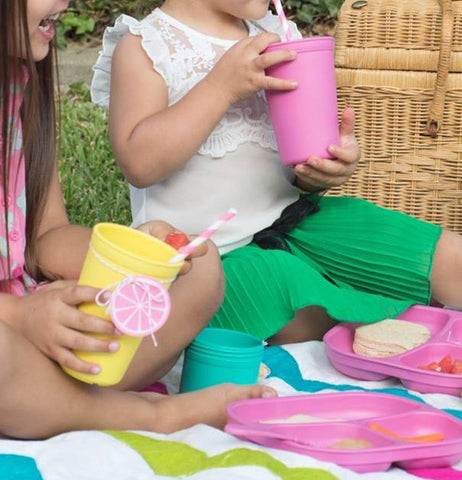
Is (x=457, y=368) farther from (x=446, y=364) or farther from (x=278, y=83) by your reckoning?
(x=278, y=83)

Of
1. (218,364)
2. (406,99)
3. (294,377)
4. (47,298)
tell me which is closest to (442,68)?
(406,99)

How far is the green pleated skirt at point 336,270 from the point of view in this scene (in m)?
1.83

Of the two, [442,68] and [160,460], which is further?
[442,68]

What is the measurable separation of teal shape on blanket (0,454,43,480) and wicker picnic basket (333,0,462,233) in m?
1.34

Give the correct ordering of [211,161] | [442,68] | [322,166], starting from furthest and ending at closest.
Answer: [442,68], [211,161], [322,166]

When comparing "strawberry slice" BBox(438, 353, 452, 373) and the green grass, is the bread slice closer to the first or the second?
"strawberry slice" BBox(438, 353, 452, 373)

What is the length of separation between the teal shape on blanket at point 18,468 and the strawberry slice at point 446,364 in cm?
71

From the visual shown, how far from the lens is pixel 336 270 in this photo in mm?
1982

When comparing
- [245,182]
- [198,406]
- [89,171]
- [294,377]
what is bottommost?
[89,171]

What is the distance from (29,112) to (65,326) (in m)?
0.43

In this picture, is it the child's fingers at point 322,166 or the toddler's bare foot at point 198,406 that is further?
the child's fingers at point 322,166

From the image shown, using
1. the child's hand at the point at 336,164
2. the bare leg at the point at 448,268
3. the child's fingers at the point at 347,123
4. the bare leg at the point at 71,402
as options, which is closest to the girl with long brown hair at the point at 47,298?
the bare leg at the point at 71,402

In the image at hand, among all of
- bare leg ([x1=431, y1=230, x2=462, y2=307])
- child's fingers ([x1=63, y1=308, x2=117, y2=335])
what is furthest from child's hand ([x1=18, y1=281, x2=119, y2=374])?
bare leg ([x1=431, y1=230, x2=462, y2=307])

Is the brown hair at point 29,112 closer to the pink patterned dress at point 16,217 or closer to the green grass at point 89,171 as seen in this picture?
the pink patterned dress at point 16,217
